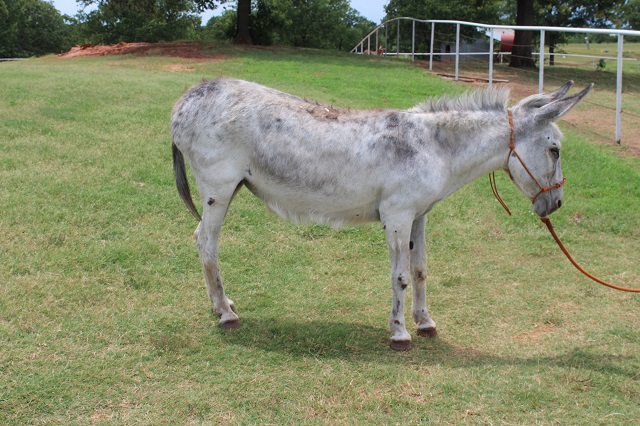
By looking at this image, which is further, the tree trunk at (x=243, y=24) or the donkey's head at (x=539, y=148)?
the tree trunk at (x=243, y=24)

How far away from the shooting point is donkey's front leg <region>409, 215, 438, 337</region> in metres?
5.81

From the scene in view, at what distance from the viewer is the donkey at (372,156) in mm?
5410

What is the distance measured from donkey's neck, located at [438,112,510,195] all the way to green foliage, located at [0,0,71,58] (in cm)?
5409

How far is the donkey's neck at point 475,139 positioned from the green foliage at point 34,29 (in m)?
54.1

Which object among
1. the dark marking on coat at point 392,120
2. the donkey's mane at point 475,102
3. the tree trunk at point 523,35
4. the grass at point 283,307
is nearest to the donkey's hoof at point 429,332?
the grass at point 283,307

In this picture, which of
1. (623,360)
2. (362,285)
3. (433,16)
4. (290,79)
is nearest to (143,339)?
(362,285)

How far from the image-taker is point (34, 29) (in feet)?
192

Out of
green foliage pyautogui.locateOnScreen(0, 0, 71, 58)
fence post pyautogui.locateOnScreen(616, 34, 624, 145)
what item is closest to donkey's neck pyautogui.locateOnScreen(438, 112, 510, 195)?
fence post pyautogui.locateOnScreen(616, 34, 624, 145)

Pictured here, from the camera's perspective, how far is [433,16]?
39156mm

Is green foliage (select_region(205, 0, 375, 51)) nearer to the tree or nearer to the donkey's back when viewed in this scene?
the tree

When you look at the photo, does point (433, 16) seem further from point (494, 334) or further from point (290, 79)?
Answer: point (494, 334)

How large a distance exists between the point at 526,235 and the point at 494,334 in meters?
2.80

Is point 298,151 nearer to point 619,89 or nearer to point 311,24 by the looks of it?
point 619,89

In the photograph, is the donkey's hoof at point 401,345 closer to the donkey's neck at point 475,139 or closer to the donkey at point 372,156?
the donkey at point 372,156
